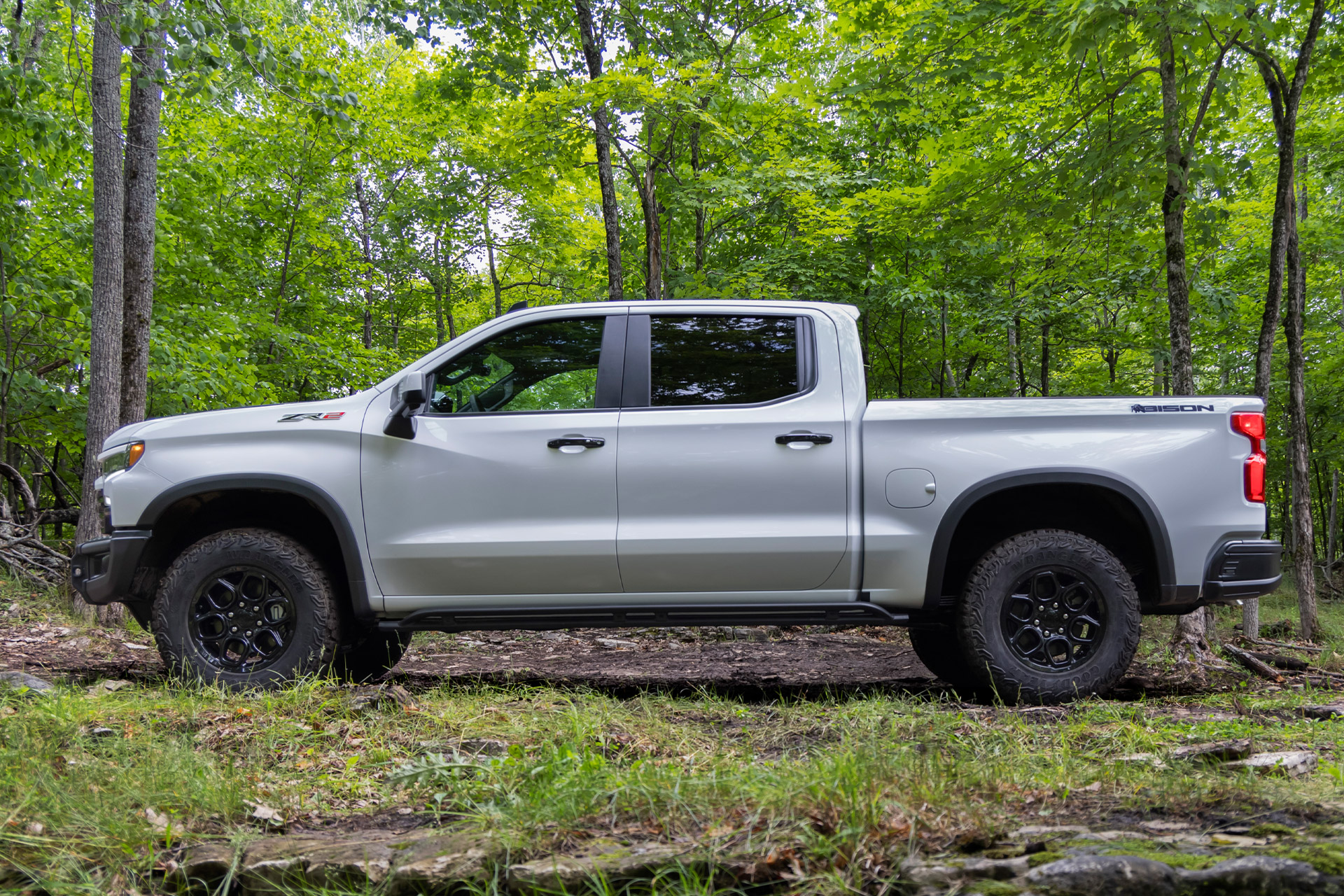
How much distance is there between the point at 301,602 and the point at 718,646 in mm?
3966

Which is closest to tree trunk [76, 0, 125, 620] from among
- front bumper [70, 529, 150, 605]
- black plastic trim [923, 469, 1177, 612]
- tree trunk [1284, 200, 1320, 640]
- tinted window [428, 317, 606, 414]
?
front bumper [70, 529, 150, 605]

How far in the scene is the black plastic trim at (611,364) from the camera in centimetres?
435

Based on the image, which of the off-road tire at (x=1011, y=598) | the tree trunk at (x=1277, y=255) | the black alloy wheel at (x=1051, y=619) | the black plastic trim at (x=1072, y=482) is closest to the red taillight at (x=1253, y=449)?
the black plastic trim at (x=1072, y=482)

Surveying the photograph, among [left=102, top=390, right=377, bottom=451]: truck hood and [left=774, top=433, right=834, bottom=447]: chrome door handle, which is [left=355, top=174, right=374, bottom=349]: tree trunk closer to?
[left=102, top=390, right=377, bottom=451]: truck hood

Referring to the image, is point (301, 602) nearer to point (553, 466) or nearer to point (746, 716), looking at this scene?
point (553, 466)

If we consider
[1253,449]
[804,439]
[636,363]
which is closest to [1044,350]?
[1253,449]

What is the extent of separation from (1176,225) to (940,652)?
3753 millimetres

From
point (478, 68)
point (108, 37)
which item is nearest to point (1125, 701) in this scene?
point (108, 37)

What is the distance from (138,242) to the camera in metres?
7.40

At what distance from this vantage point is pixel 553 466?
13.7 ft

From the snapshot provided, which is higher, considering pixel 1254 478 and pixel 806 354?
pixel 806 354

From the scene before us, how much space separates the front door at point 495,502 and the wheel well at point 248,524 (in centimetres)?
36

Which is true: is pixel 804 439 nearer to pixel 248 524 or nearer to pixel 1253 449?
pixel 1253 449

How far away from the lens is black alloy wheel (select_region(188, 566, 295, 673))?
4.21m
